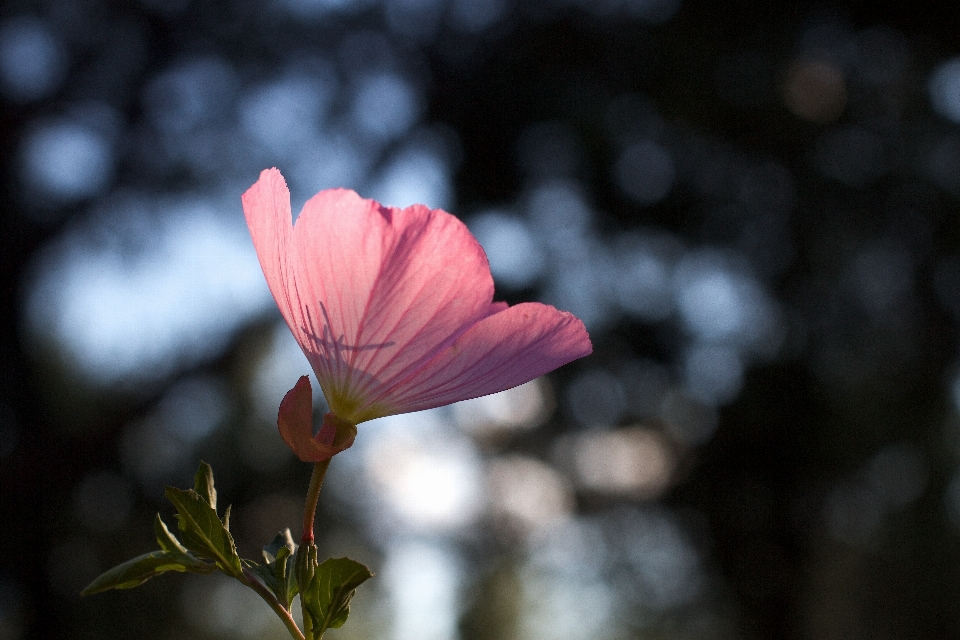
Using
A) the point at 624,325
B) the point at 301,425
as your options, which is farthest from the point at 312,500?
the point at 624,325

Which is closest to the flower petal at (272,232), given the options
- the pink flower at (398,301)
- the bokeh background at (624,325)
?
the pink flower at (398,301)

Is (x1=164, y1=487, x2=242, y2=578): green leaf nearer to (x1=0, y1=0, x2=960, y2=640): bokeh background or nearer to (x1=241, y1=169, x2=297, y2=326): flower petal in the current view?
(x1=241, y1=169, x2=297, y2=326): flower petal

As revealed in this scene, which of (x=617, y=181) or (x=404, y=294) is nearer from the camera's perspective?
(x=404, y=294)

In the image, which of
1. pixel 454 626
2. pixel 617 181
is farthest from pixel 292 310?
pixel 454 626

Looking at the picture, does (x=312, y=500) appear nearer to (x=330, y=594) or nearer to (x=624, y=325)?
(x=330, y=594)

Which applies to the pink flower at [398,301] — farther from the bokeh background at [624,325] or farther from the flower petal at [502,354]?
the bokeh background at [624,325]

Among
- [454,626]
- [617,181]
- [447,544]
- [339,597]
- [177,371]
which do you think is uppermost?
[339,597]

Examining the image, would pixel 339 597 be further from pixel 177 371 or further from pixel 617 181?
pixel 617 181

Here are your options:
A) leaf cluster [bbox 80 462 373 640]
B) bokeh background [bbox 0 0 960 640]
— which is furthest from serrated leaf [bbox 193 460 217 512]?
bokeh background [bbox 0 0 960 640]
